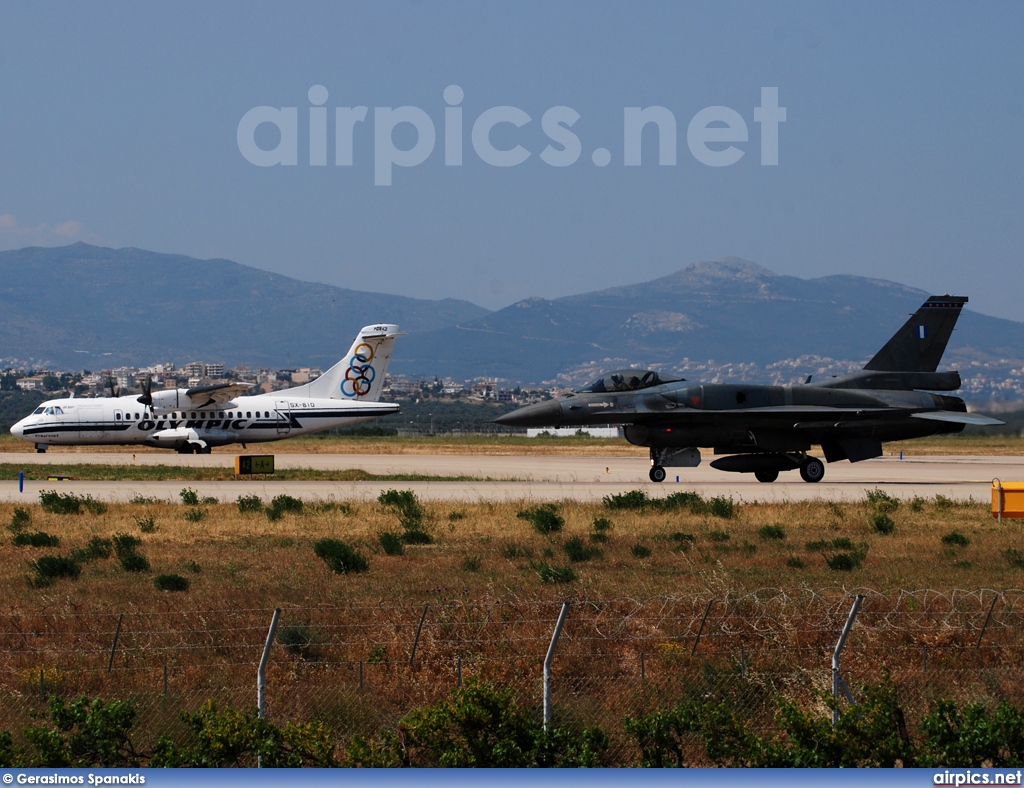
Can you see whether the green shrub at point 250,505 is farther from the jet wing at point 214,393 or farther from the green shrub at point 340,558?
the jet wing at point 214,393

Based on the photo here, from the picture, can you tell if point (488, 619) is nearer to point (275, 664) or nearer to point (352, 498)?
point (275, 664)

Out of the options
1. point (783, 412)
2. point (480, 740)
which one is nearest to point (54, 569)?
point (480, 740)

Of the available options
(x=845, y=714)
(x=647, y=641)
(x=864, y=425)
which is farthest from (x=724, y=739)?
(x=864, y=425)

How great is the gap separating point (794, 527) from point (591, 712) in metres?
15.5

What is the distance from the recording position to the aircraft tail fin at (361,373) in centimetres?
5981

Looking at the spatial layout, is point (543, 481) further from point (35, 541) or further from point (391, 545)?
point (35, 541)

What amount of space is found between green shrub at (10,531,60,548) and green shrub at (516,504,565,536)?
10277 millimetres

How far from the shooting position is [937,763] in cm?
977

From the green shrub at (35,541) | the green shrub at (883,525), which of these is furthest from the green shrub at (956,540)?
the green shrub at (35,541)

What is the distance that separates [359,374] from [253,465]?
17.1 m

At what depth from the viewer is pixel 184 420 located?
57.4 metres

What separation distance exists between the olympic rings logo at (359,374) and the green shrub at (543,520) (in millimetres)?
33014

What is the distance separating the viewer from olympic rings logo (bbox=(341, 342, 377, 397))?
197 ft

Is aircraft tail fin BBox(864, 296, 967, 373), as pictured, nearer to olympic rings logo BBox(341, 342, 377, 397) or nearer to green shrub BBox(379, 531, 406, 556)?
green shrub BBox(379, 531, 406, 556)
